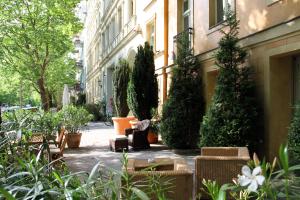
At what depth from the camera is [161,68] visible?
628 inches

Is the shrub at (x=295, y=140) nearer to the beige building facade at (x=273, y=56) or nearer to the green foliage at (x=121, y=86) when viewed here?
the beige building facade at (x=273, y=56)

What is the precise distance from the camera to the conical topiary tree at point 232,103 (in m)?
8.58

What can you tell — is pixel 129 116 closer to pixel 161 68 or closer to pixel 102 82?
pixel 161 68

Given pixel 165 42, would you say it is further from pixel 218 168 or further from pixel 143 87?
pixel 218 168

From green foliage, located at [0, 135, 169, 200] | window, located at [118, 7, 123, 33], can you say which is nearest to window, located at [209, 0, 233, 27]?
green foliage, located at [0, 135, 169, 200]

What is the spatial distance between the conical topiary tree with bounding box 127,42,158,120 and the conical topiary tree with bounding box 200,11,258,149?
5744 millimetres

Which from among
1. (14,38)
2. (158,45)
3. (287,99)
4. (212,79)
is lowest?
(287,99)

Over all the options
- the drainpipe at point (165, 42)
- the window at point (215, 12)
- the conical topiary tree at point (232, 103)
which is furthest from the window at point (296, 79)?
the drainpipe at point (165, 42)

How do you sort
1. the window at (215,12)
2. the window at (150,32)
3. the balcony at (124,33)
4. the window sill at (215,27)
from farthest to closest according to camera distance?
1. the balcony at (124,33)
2. the window at (150,32)
3. the window at (215,12)
4. the window sill at (215,27)

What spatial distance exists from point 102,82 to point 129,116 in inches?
670

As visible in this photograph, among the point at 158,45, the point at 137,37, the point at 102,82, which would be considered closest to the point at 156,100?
the point at 158,45

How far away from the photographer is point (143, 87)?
49.1ft

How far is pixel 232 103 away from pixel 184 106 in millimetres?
3049

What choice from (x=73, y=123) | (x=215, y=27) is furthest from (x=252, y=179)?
(x=73, y=123)
